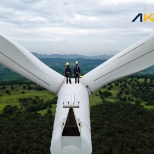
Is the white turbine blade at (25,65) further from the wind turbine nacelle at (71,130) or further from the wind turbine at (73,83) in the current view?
the wind turbine nacelle at (71,130)

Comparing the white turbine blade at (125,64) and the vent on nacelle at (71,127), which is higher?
the white turbine blade at (125,64)

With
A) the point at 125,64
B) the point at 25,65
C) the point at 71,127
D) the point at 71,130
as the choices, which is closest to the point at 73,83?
the point at 25,65

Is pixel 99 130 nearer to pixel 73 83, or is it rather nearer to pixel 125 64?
pixel 73 83

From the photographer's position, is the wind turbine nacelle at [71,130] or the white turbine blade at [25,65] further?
the white turbine blade at [25,65]

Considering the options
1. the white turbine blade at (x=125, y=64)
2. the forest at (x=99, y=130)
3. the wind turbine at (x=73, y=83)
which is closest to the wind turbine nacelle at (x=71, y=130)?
the wind turbine at (x=73, y=83)

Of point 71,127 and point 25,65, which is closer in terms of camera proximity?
point 71,127

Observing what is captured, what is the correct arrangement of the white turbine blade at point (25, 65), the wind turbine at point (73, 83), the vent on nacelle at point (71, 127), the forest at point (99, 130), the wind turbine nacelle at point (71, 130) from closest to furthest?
the wind turbine nacelle at point (71, 130) → the wind turbine at point (73, 83) → the vent on nacelle at point (71, 127) → the white turbine blade at point (25, 65) → the forest at point (99, 130)

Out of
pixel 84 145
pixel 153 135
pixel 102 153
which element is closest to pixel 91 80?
pixel 84 145
